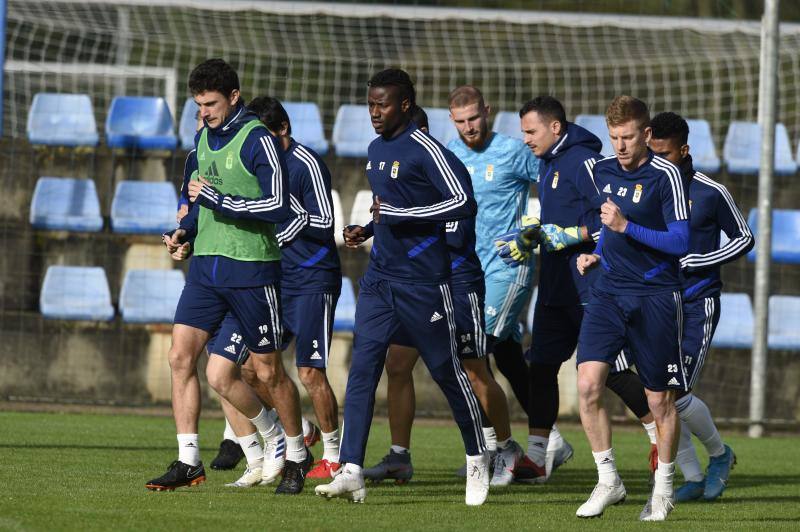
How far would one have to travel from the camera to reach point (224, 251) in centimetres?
729

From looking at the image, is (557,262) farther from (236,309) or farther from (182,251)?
(182,251)

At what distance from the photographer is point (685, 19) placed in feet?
55.5

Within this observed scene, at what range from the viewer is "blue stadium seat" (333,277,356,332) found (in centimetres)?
1320

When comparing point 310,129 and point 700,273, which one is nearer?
point 700,273

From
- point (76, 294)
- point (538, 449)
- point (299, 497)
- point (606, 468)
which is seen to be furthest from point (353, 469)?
point (76, 294)

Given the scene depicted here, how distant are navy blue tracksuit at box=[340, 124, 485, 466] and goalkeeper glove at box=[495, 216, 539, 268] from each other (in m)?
0.57

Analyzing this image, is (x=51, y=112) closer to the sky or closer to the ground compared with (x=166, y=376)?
closer to the sky

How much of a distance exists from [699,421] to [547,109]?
2.13m

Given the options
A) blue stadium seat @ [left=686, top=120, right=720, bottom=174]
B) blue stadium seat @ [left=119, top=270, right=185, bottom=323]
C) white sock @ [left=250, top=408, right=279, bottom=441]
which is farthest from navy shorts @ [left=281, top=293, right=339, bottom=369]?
blue stadium seat @ [left=686, top=120, right=720, bottom=174]

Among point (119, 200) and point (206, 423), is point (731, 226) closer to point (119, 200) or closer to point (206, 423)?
point (206, 423)

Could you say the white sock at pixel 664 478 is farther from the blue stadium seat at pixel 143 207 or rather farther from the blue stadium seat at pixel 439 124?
the blue stadium seat at pixel 439 124

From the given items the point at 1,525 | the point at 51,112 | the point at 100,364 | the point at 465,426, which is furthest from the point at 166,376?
the point at 1,525

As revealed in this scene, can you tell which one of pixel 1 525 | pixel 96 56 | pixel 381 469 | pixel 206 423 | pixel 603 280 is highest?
pixel 96 56

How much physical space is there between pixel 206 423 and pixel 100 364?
1532 millimetres
